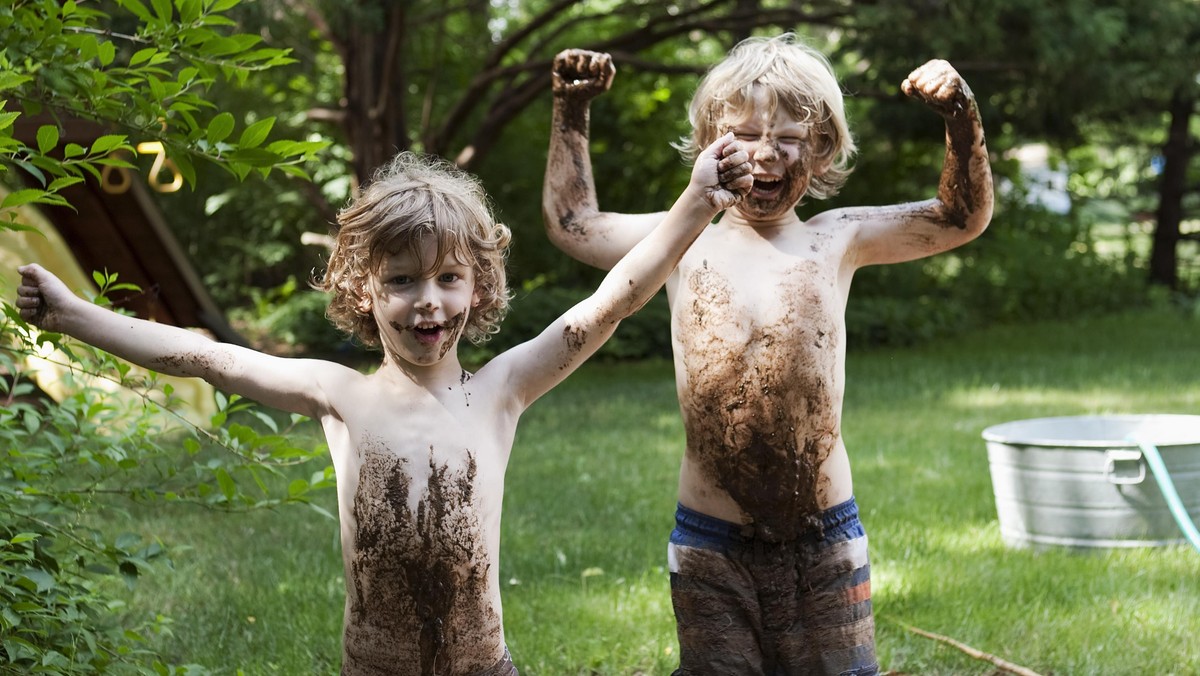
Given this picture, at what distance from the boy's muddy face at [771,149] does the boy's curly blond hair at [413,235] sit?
59 centimetres

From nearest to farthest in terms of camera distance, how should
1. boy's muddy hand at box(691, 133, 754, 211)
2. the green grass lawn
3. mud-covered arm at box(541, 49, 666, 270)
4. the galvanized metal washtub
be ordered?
boy's muddy hand at box(691, 133, 754, 211), mud-covered arm at box(541, 49, 666, 270), the green grass lawn, the galvanized metal washtub

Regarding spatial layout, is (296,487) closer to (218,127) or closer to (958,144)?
(218,127)

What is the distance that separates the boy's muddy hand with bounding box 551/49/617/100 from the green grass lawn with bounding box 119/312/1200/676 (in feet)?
4.04

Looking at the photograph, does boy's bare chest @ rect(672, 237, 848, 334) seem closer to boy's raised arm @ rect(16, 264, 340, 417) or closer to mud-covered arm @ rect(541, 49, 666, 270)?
mud-covered arm @ rect(541, 49, 666, 270)

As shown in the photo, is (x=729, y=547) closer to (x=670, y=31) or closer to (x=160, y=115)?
(x=160, y=115)

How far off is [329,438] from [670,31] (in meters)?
8.12

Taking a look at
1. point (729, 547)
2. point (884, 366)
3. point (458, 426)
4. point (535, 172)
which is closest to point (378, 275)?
point (458, 426)

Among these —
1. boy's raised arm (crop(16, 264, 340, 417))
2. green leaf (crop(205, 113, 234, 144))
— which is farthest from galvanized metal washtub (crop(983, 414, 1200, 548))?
green leaf (crop(205, 113, 234, 144))

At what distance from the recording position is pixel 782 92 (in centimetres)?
257

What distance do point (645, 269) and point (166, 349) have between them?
793 millimetres

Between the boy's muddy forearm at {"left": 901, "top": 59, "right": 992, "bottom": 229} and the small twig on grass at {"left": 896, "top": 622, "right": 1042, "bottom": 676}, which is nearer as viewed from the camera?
the boy's muddy forearm at {"left": 901, "top": 59, "right": 992, "bottom": 229}

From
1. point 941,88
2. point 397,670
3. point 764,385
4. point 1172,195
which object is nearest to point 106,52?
point 397,670

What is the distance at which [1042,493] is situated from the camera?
436 cm

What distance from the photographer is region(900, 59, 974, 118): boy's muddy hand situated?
7.95 feet
